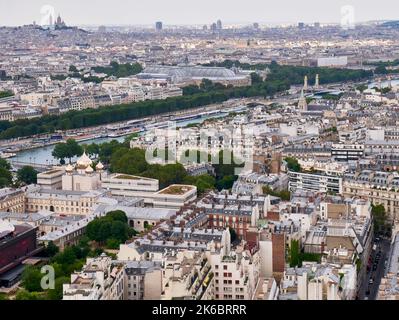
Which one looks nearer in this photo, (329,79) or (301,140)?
(301,140)

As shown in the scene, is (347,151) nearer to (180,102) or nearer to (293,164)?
(293,164)

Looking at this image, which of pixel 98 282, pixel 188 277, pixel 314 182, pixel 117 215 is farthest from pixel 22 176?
pixel 188 277

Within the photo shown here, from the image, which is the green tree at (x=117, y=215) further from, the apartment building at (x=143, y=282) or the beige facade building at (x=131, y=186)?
the apartment building at (x=143, y=282)

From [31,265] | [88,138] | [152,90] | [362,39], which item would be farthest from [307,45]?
[31,265]

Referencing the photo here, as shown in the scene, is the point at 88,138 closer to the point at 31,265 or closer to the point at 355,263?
the point at 31,265

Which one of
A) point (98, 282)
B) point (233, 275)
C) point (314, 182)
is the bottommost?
point (314, 182)

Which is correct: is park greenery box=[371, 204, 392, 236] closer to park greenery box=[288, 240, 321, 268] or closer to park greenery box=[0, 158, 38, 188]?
park greenery box=[288, 240, 321, 268]
